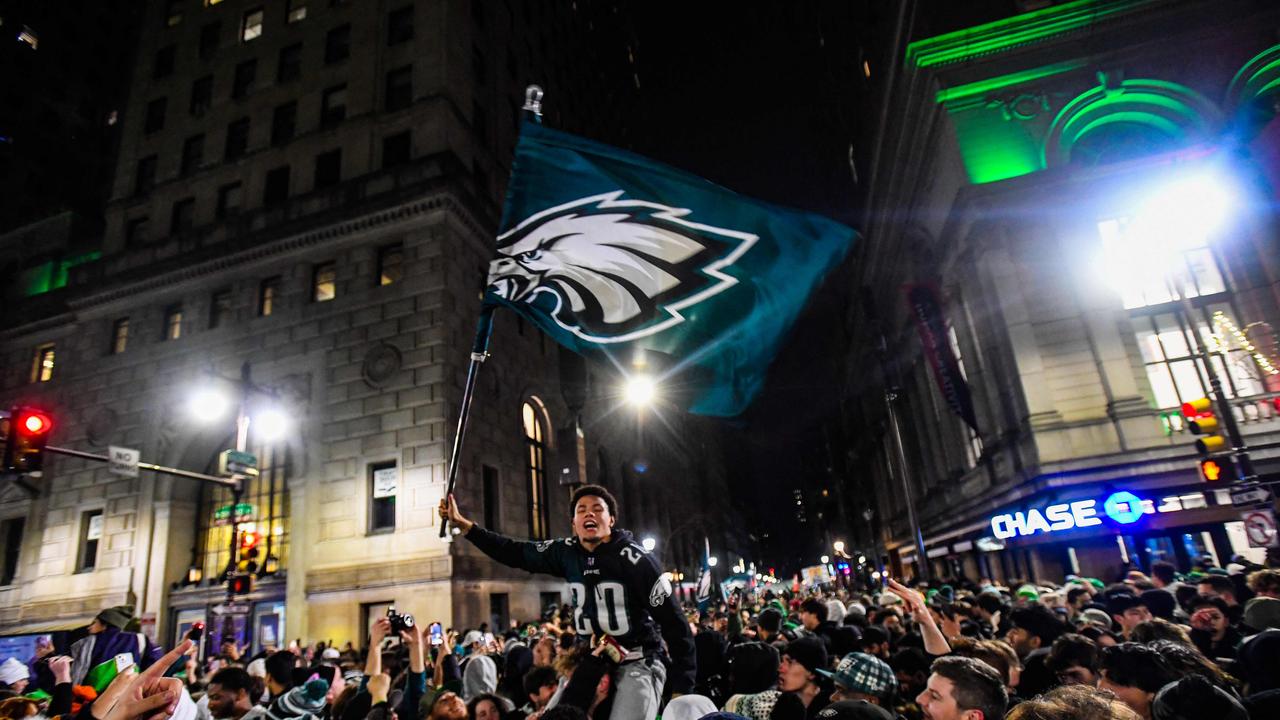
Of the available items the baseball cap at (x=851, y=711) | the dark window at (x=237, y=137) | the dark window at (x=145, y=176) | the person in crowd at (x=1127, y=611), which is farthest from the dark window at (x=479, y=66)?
the baseball cap at (x=851, y=711)

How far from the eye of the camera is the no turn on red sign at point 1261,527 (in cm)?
1346

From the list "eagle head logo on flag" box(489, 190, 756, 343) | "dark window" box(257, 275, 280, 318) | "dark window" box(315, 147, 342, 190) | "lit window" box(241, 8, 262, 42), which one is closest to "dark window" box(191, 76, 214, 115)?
"lit window" box(241, 8, 262, 42)

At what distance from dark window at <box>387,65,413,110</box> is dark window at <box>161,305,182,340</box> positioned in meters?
12.9

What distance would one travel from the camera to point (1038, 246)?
26.0m

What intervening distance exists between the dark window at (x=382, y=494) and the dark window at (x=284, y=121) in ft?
53.6

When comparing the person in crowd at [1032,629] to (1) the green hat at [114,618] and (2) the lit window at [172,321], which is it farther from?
(2) the lit window at [172,321]

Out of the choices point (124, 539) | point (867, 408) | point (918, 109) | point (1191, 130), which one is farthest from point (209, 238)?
point (867, 408)

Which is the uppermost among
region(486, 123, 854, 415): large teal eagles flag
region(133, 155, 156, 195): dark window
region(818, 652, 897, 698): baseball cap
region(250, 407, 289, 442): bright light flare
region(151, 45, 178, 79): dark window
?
region(151, 45, 178, 79): dark window

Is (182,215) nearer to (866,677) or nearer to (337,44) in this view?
(337,44)

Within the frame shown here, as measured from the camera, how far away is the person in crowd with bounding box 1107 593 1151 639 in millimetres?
8156

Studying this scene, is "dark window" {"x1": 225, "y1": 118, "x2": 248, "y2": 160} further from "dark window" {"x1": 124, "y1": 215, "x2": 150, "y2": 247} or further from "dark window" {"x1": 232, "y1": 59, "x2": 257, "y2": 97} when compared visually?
"dark window" {"x1": 124, "y1": 215, "x2": 150, "y2": 247}

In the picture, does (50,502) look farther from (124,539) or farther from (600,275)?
(600,275)

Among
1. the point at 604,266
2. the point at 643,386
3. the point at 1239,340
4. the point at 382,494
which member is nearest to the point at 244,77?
the point at 382,494

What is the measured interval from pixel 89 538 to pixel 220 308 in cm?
1071
